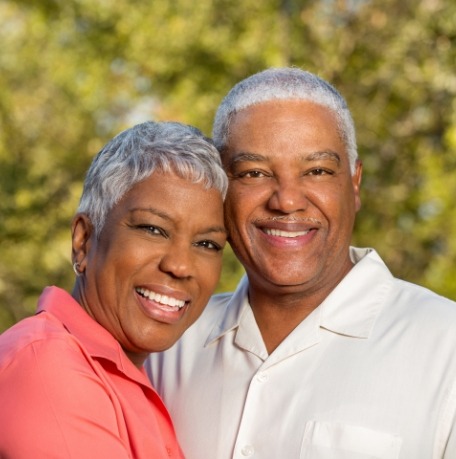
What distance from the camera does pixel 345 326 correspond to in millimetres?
3230

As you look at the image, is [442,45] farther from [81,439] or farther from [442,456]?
[81,439]

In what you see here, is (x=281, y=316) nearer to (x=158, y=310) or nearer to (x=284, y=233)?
(x=284, y=233)

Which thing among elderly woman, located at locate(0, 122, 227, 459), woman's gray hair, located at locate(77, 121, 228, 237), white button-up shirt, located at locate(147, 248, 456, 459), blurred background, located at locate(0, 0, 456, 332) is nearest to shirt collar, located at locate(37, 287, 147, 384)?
elderly woman, located at locate(0, 122, 227, 459)

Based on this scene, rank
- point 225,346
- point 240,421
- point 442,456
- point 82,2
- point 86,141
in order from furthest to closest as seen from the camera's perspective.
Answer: point 86,141 → point 82,2 → point 225,346 → point 240,421 → point 442,456

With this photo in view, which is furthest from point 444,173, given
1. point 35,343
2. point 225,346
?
point 35,343

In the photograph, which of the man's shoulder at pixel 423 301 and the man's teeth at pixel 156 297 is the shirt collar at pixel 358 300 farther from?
the man's teeth at pixel 156 297

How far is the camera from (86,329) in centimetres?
298

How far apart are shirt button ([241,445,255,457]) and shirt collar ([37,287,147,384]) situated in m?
0.38

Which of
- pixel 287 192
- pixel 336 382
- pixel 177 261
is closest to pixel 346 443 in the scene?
pixel 336 382

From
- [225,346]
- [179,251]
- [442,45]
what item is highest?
[442,45]

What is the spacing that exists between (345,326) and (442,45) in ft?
17.3

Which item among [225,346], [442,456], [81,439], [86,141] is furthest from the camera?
[86,141]

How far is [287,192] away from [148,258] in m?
0.56

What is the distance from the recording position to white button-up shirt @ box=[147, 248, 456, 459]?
2945 millimetres
